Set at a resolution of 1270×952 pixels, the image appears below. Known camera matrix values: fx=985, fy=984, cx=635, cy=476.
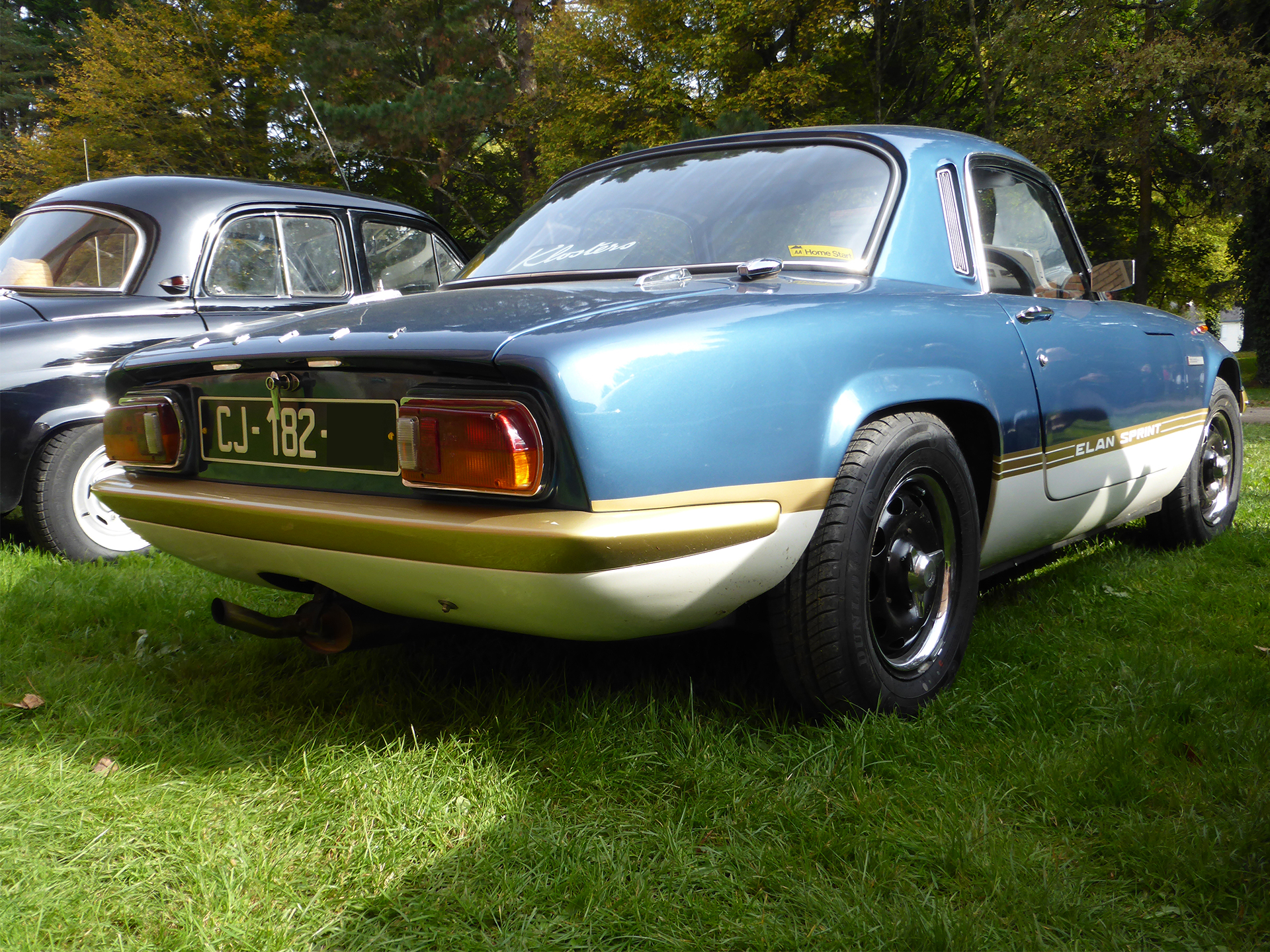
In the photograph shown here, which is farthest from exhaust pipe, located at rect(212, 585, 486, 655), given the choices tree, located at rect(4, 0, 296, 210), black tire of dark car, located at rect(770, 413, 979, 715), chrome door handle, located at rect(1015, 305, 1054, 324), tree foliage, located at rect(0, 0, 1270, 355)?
tree, located at rect(4, 0, 296, 210)

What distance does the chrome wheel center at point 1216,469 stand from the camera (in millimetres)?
4203

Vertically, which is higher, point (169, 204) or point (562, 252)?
point (169, 204)

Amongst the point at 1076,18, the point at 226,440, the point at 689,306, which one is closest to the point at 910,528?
the point at 689,306

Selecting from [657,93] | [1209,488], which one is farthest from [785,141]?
[657,93]

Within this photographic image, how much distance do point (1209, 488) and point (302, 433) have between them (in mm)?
3892

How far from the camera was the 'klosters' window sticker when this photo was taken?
2730 millimetres

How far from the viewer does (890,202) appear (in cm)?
264

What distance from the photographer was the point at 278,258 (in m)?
4.87

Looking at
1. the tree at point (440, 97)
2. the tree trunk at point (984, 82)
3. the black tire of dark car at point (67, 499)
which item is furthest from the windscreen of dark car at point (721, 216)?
the tree at point (440, 97)

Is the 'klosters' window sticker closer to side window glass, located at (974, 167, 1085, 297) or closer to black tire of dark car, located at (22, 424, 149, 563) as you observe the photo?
side window glass, located at (974, 167, 1085, 297)

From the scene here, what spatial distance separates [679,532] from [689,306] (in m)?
0.48

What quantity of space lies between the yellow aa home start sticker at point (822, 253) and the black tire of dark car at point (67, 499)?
304cm

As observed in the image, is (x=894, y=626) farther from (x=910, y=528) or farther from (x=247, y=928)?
(x=247, y=928)

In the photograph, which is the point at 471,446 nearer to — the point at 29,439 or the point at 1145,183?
the point at 29,439
